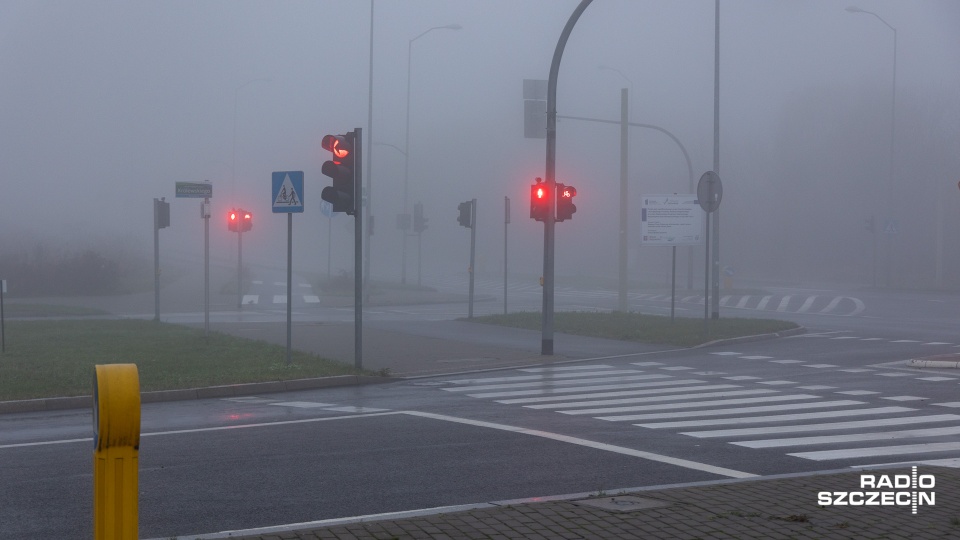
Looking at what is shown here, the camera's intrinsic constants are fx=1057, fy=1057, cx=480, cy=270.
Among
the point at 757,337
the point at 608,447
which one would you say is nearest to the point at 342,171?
the point at 608,447

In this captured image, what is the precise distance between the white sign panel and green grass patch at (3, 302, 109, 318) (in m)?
18.0

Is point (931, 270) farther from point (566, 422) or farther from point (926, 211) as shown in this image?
point (566, 422)

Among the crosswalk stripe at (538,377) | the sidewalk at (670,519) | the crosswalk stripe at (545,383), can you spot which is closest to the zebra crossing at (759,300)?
the crosswalk stripe at (538,377)

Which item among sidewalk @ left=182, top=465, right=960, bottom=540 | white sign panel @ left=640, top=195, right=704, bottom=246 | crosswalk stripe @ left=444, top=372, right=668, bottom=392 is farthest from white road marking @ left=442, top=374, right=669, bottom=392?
white sign panel @ left=640, top=195, right=704, bottom=246

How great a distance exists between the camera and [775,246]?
242 ft

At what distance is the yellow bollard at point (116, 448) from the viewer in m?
4.24

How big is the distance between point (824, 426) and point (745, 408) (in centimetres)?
163

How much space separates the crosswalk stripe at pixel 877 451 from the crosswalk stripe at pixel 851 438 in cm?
47

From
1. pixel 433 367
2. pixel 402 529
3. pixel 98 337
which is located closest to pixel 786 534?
pixel 402 529

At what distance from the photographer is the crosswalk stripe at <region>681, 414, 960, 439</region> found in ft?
35.7

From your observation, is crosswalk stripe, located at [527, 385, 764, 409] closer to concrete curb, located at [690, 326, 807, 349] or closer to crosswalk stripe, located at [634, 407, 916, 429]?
crosswalk stripe, located at [634, 407, 916, 429]

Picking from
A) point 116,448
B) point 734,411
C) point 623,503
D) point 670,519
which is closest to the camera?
point 116,448

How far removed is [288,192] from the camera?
700 inches

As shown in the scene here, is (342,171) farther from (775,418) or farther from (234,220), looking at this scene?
(234,220)
